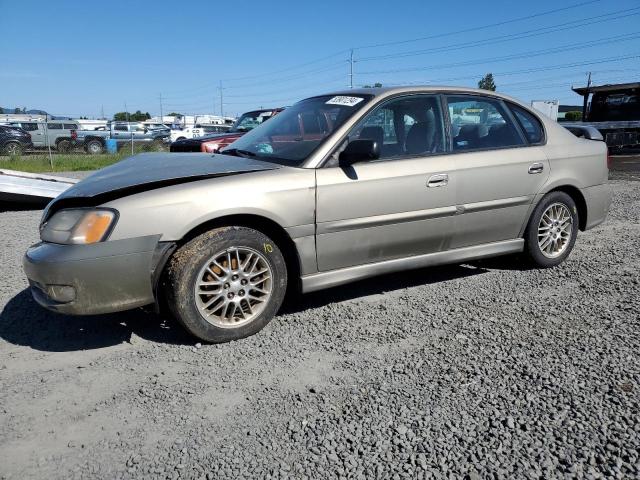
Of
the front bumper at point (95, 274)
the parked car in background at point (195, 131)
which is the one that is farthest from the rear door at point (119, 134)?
the front bumper at point (95, 274)

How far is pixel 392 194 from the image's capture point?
3.62 m

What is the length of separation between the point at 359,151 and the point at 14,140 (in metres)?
23.7

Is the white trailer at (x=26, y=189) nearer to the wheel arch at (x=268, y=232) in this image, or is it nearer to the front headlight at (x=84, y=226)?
the front headlight at (x=84, y=226)

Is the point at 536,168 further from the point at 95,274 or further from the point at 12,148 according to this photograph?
the point at 12,148

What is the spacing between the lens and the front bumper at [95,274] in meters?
2.85

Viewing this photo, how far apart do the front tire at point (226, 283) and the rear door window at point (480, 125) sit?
1.80 metres

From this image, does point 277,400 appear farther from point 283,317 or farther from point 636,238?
point 636,238

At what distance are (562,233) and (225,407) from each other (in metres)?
3.53

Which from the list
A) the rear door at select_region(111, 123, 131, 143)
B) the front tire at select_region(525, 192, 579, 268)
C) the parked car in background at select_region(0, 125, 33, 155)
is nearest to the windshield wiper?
the front tire at select_region(525, 192, 579, 268)

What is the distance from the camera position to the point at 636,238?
18.6ft

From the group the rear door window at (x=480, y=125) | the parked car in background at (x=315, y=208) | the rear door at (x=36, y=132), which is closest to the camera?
the parked car in background at (x=315, y=208)

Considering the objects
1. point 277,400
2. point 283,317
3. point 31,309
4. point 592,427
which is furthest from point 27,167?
point 592,427

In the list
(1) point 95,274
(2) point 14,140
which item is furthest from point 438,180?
(2) point 14,140

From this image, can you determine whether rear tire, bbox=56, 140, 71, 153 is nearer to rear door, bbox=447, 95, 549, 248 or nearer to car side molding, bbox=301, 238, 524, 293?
rear door, bbox=447, 95, 549, 248
